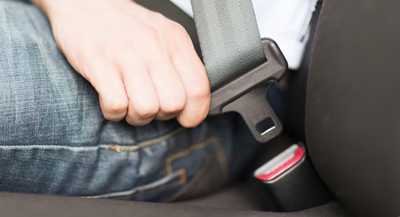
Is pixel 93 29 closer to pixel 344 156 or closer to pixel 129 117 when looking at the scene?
pixel 129 117

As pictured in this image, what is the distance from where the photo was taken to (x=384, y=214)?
17.4 inches

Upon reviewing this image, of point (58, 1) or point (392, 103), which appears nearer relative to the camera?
point (392, 103)

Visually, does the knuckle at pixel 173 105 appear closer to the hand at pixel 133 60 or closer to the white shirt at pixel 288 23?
the hand at pixel 133 60

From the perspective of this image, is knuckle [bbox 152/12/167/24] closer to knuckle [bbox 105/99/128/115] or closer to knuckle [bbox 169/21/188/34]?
knuckle [bbox 169/21/188/34]

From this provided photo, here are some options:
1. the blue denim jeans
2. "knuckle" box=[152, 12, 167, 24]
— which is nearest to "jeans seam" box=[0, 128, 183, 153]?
the blue denim jeans

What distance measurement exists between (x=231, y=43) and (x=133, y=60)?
0.32 ft

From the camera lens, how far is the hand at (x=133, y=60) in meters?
0.52

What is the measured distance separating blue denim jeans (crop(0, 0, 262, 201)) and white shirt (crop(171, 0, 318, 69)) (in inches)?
3.9

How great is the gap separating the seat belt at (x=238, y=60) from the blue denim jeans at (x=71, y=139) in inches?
2.2

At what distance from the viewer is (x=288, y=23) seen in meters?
0.57

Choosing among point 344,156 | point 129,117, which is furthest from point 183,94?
point 344,156

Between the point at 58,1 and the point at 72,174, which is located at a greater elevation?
the point at 58,1

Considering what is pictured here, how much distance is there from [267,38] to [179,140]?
139 mm

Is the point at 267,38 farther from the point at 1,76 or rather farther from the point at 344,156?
the point at 1,76
